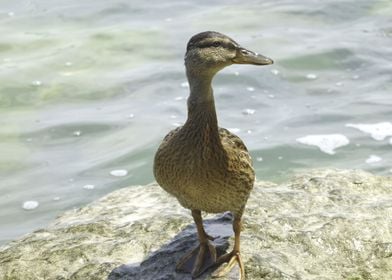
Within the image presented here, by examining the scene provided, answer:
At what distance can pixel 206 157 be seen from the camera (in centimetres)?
469

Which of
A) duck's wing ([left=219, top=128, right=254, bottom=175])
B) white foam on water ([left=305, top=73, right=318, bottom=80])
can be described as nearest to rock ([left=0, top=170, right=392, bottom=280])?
duck's wing ([left=219, top=128, right=254, bottom=175])

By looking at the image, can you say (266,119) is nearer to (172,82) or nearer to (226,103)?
(226,103)

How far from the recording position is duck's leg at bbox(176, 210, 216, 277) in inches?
193

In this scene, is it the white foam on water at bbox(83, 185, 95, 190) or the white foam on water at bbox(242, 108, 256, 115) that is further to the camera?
the white foam on water at bbox(242, 108, 256, 115)

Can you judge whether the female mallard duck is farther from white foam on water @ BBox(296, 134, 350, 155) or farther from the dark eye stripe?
white foam on water @ BBox(296, 134, 350, 155)

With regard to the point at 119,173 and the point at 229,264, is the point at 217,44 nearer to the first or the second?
the point at 229,264

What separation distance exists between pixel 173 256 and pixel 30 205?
3.56 metres

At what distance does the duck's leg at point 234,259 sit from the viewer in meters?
4.82

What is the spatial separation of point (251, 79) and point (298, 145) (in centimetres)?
184

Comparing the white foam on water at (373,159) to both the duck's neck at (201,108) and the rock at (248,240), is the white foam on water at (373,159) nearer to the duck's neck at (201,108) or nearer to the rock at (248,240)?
the rock at (248,240)

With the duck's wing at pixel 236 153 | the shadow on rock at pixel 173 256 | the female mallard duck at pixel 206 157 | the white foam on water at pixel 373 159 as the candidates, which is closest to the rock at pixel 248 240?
the shadow on rock at pixel 173 256

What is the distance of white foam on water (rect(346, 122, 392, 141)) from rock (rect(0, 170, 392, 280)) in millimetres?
3449

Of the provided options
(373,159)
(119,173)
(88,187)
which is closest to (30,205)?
(88,187)

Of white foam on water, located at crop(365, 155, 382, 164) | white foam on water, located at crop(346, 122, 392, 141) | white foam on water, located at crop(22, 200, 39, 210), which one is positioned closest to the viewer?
white foam on water, located at crop(22, 200, 39, 210)
